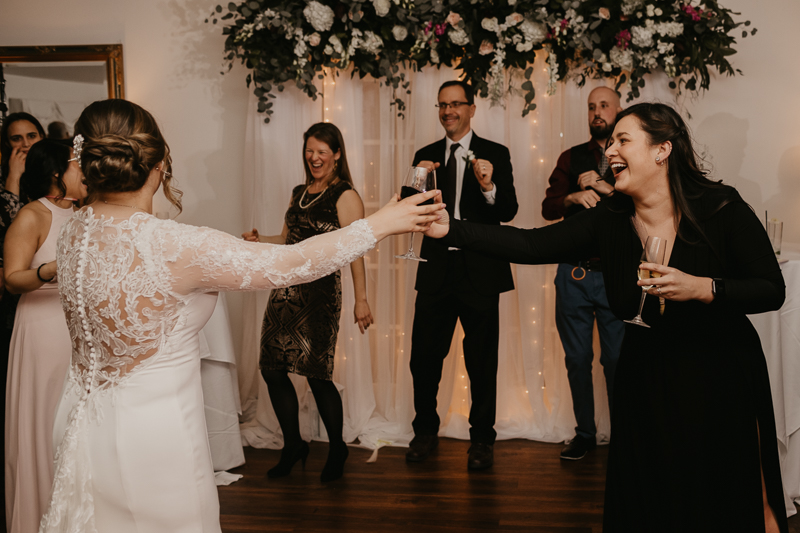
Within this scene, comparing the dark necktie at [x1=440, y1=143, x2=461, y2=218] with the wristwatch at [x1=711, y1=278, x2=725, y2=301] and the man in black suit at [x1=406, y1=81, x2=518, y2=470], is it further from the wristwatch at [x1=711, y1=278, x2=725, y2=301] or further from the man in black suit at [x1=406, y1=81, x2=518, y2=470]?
the wristwatch at [x1=711, y1=278, x2=725, y2=301]

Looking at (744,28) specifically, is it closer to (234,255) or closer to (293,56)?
(293,56)

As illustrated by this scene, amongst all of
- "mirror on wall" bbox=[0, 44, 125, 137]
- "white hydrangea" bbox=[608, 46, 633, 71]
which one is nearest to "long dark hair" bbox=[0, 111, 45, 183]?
"mirror on wall" bbox=[0, 44, 125, 137]

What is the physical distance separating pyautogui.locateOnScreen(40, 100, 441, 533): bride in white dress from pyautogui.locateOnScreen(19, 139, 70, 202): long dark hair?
3.78 ft

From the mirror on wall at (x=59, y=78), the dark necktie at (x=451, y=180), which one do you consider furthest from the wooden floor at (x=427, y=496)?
the mirror on wall at (x=59, y=78)

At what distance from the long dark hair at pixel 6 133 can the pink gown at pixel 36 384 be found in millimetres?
1604

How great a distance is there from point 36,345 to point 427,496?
1.78 meters

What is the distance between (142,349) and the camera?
1.46 meters

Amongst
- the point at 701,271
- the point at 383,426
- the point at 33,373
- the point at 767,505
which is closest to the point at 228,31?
the point at 33,373

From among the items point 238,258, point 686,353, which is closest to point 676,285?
point 686,353

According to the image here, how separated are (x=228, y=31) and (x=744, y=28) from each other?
308 centimetres

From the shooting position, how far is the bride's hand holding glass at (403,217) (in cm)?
157

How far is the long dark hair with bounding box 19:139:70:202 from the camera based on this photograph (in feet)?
8.15

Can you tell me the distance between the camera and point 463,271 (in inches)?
127

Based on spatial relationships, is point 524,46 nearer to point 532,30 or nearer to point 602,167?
point 532,30
